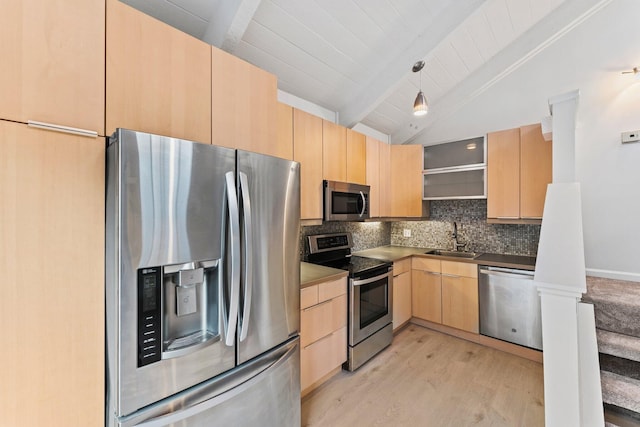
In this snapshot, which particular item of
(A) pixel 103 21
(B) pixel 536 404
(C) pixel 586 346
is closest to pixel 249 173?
(A) pixel 103 21

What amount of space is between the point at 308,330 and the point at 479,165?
8.61ft

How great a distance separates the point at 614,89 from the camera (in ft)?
8.21

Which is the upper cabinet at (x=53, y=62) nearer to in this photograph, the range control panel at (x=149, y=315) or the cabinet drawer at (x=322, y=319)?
the range control panel at (x=149, y=315)

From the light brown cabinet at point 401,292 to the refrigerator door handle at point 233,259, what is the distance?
2.13 metres

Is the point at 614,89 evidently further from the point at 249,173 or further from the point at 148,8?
the point at 148,8

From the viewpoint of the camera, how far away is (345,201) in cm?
265

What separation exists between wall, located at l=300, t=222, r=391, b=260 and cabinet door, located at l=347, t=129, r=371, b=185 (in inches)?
22.9

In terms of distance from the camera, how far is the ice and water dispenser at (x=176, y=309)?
0.98m

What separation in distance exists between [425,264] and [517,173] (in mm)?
1378

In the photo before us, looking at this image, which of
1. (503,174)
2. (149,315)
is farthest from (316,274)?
(503,174)

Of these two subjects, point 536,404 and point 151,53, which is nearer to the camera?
point 151,53

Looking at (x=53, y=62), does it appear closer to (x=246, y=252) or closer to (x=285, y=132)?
(x=246, y=252)

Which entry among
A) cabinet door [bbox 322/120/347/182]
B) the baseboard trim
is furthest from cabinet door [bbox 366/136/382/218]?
the baseboard trim

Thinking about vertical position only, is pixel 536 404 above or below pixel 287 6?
below
